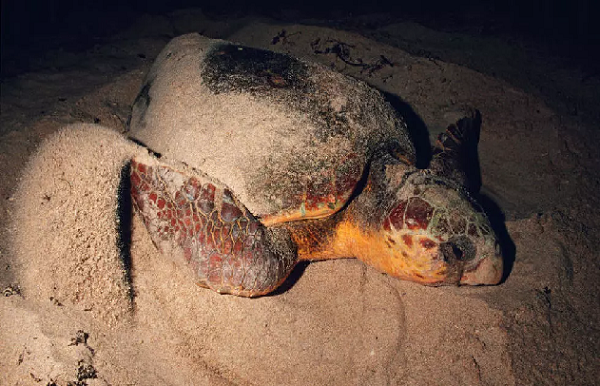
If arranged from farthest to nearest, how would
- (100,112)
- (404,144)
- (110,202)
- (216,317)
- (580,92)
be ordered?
(580,92), (100,112), (404,144), (216,317), (110,202)

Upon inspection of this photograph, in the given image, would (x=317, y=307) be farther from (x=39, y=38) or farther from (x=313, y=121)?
(x=39, y=38)

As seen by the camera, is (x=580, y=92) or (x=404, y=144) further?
(x=580, y=92)

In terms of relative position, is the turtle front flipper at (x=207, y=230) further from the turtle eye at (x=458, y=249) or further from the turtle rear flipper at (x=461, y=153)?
the turtle rear flipper at (x=461, y=153)

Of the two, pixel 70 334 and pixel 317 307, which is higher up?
pixel 70 334

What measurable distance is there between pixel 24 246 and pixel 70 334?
612mm

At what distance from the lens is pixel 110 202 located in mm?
1812

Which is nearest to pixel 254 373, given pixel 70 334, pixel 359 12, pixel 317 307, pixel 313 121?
pixel 317 307

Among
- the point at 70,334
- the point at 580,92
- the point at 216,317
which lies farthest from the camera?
the point at 580,92

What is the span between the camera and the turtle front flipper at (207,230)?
2053 millimetres

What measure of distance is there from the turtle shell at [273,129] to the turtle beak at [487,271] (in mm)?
987

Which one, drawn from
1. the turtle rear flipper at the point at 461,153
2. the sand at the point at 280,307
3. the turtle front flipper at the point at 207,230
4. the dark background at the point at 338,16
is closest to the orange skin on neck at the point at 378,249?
the sand at the point at 280,307

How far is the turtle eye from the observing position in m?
2.06

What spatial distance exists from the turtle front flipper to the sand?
0.18 meters

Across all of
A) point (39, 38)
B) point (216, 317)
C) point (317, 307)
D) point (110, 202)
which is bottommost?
point (317, 307)
